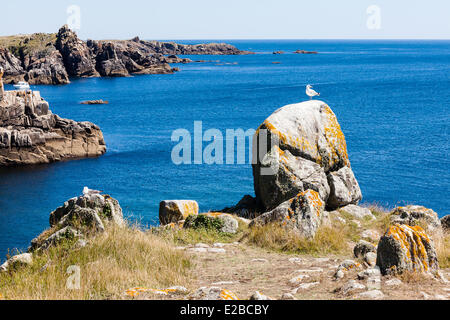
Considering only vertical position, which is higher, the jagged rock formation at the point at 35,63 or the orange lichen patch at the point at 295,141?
the jagged rock formation at the point at 35,63

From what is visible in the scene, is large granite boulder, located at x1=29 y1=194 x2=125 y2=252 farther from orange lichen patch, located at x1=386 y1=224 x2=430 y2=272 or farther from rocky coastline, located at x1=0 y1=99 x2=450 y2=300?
orange lichen patch, located at x1=386 y1=224 x2=430 y2=272

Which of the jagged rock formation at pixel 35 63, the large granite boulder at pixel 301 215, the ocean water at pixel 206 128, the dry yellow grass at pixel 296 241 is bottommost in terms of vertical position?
the ocean water at pixel 206 128

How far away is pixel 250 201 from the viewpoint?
2005 cm

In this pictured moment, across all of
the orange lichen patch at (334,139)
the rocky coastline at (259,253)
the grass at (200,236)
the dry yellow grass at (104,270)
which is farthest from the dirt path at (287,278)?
the orange lichen patch at (334,139)

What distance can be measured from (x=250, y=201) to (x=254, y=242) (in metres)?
7.16

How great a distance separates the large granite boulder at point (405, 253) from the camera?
8805 mm

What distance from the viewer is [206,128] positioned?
7431 centimetres

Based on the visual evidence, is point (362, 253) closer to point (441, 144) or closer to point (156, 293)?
point (156, 293)

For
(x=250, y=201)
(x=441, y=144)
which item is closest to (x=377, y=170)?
(x=441, y=144)

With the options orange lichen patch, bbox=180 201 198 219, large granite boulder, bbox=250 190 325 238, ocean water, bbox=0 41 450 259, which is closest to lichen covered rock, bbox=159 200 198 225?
orange lichen patch, bbox=180 201 198 219

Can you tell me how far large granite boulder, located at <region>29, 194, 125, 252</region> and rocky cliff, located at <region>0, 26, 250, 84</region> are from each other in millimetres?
139551

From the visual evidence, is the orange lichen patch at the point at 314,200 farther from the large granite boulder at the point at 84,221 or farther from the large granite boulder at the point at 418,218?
the large granite boulder at the point at 84,221

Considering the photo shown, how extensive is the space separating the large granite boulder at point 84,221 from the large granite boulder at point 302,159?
6.99 meters

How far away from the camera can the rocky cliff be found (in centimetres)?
14412
